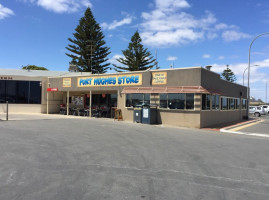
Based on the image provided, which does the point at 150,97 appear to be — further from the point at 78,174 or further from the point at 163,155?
the point at 78,174

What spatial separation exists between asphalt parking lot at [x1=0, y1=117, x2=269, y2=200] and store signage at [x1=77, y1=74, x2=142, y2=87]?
1015 centimetres

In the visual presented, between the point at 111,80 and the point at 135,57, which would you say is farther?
the point at 135,57

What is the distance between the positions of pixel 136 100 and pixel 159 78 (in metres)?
2.56

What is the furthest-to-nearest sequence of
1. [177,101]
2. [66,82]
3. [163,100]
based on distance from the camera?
[66,82] → [163,100] → [177,101]

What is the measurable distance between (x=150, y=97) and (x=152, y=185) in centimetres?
1305

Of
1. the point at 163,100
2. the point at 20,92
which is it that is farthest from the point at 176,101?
the point at 20,92

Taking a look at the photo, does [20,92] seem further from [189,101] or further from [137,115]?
[189,101]

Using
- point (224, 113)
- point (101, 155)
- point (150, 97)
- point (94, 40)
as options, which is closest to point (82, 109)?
point (150, 97)

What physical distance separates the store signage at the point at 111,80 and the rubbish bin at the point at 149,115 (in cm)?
248

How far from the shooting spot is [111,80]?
20.0m

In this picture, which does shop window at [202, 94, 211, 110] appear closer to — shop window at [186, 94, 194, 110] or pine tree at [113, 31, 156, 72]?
shop window at [186, 94, 194, 110]

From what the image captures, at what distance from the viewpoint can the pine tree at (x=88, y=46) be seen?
50312mm

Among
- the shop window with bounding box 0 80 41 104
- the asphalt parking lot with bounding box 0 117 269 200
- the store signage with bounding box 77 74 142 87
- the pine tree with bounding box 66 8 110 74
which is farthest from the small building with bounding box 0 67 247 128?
the pine tree with bounding box 66 8 110 74

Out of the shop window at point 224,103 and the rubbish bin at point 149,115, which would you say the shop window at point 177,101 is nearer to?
the rubbish bin at point 149,115
